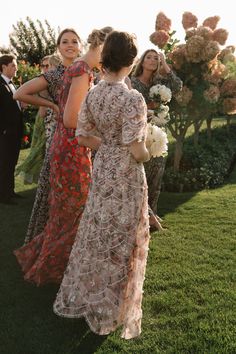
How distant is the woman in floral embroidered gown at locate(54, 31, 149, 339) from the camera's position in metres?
3.54

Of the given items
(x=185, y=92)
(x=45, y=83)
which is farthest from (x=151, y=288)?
(x=185, y=92)

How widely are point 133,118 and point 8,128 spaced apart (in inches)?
201

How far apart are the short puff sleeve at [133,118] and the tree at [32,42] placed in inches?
1043

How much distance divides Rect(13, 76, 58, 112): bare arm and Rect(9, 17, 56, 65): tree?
981 inches

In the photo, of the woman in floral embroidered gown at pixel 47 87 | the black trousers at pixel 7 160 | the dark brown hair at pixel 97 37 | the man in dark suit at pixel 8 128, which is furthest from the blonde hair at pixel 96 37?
the black trousers at pixel 7 160

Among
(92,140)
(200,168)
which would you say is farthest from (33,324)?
(200,168)

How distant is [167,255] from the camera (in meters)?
5.69

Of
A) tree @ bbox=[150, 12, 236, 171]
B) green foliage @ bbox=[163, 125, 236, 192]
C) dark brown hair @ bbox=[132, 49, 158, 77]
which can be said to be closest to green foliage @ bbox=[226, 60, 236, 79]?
tree @ bbox=[150, 12, 236, 171]

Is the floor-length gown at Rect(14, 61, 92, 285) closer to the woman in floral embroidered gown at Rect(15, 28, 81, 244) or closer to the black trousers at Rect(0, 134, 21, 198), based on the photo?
the woman in floral embroidered gown at Rect(15, 28, 81, 244)

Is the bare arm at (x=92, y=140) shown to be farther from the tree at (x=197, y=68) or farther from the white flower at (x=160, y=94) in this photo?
the tree at (x=197, y=68)

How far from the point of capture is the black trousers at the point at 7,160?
814 cm

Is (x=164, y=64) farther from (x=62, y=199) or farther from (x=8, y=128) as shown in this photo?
(x=62, y=199)

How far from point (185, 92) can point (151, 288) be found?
490cm

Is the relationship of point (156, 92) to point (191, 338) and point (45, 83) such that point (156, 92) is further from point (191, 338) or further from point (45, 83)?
point (191, 338)
